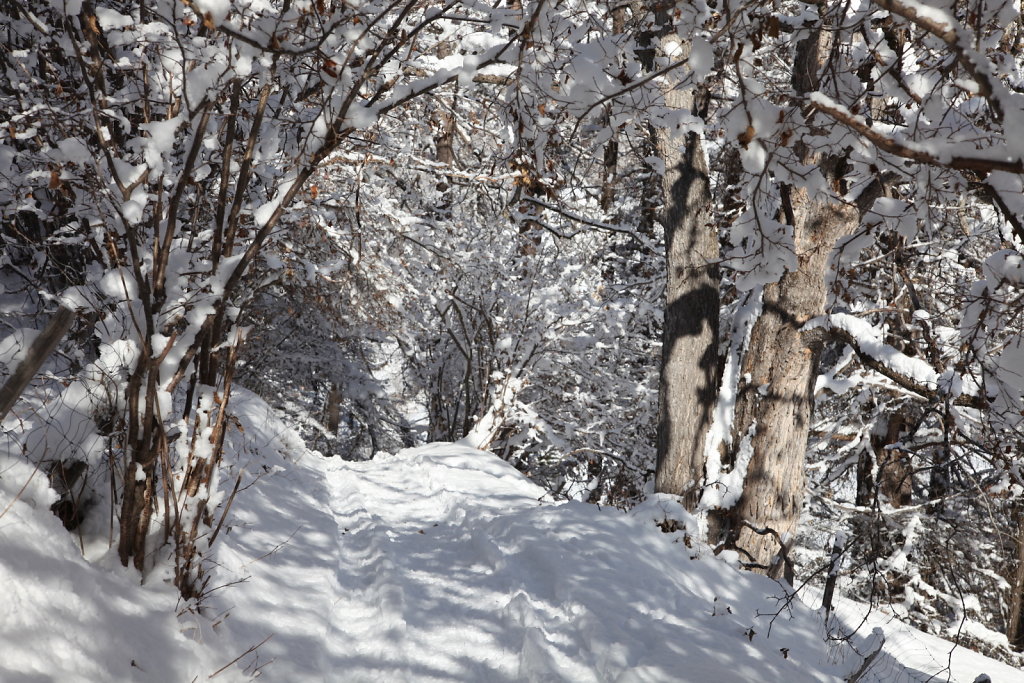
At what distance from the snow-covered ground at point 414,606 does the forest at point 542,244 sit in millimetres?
231

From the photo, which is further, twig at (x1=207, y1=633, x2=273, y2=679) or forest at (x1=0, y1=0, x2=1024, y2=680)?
twig at (x1=207, y1=633, x2=273, y2=679)

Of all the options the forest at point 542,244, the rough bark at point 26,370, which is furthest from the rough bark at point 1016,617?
the rough bark at point 26,370

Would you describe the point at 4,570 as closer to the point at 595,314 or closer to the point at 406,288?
the point at 406,288

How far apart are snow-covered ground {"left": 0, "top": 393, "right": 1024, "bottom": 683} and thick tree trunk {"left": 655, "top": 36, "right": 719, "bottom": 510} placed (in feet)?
2.36

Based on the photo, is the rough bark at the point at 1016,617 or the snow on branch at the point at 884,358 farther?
the rough bark at the point at 1016,617

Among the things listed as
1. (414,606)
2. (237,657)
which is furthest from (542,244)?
(237,657)

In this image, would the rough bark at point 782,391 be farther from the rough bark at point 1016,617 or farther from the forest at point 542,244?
the rough bark at point 1016,617

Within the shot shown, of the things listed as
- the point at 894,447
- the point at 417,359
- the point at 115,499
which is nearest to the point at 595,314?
the point at 417,359

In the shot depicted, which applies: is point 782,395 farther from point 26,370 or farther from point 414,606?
point 26,370

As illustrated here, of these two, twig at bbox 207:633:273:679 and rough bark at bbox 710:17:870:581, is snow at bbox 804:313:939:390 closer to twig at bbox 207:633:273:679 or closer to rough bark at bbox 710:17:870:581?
rough bark at bbox 710:17:870:581

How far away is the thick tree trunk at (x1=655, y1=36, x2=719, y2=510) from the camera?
20.2 ft

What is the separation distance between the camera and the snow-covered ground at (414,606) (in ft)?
7.93

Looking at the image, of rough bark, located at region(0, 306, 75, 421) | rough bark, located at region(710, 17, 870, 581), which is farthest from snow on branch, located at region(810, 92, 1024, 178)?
rough bark, located at region(710, 17, 870, 581)

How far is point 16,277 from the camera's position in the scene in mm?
5473
